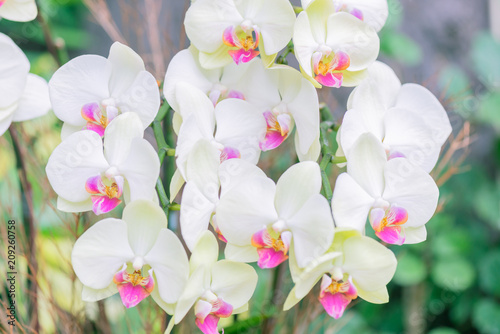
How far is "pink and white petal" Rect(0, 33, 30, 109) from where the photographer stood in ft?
1.12

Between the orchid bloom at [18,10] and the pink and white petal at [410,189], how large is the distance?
238mm

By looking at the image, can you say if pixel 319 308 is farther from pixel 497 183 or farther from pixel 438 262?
pixel 497 183

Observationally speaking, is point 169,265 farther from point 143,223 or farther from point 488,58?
point 488,58

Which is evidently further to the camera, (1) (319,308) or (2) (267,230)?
(1) (319,308)

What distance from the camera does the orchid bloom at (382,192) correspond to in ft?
0.97

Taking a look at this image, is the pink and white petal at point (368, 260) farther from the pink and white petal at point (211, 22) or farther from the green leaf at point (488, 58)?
the green leaf at point (488, 58)

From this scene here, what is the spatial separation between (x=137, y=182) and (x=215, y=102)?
68 mm

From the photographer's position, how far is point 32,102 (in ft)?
1.19

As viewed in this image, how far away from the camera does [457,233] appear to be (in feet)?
3.13

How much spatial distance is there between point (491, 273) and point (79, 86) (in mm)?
846

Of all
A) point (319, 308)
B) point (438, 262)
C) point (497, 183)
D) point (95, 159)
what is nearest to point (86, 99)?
point (95, 159)

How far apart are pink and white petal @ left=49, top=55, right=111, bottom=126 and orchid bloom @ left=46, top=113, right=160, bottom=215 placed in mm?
29

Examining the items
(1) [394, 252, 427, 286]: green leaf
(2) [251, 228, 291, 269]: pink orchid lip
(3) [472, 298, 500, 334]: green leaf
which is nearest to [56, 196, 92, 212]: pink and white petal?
(2) [251, 228, 291, 269]: pink orchid lip

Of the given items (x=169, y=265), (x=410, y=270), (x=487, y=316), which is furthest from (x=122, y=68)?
(x=487, y=316)
